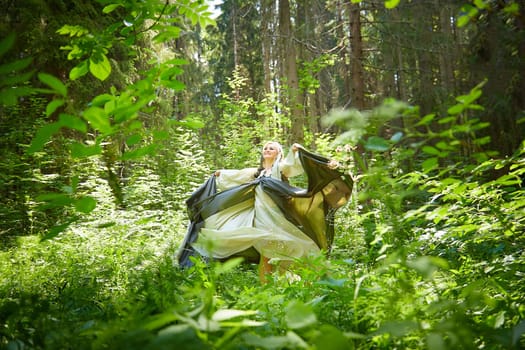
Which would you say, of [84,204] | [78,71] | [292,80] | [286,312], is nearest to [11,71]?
[84,204]

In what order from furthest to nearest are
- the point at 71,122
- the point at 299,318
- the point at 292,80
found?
the point at 292,80, the point at 71,122, the point at 299,318

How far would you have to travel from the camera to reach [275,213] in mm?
5348

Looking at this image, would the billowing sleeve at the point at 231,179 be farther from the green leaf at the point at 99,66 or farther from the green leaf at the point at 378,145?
the green leaf at the point at 378,145

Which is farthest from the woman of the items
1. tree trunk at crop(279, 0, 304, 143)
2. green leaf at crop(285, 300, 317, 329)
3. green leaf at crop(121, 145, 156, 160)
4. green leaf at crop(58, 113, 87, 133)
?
tree trunk at crop(279, 0, 304, 143)

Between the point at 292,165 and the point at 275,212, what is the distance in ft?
2.56

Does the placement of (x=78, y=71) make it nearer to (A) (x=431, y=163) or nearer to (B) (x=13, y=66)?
(B) (x=13, y=66)

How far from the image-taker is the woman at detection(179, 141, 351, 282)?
5.16 meters

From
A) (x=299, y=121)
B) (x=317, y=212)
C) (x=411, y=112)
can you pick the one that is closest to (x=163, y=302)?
(x=411, y=112)

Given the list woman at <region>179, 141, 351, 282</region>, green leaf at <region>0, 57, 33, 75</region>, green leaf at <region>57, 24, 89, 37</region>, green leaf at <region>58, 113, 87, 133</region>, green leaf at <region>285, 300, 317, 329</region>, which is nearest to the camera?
green leaf at <region>285, 300, 317, 329</region>

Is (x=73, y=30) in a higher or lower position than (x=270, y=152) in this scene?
higher

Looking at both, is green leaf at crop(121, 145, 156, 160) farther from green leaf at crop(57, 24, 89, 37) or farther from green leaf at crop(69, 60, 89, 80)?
green leaf at crop(57, 24, 89, 37)

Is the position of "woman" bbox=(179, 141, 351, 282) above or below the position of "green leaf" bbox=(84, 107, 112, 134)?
below

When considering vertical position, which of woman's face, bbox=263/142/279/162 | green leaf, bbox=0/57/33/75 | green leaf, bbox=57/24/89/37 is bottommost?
woman's face, bbox=263/142/279/162

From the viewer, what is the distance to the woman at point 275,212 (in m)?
5.16
